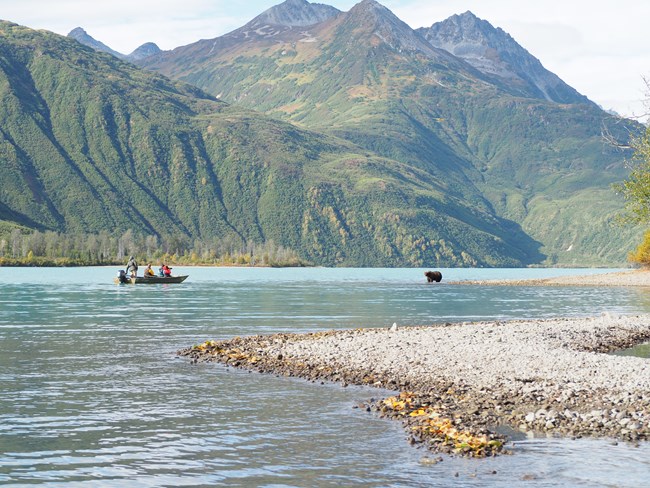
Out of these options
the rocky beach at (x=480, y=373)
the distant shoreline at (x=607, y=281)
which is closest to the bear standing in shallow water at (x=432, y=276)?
the distant shoreline at (x=607, y=281)

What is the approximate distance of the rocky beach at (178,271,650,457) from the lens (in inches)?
1009

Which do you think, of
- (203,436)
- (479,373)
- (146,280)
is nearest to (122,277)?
(146,280)

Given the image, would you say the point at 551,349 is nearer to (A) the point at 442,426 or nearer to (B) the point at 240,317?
(A) the point at 442,426

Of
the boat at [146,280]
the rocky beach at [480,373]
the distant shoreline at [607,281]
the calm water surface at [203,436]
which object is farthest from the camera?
the distant shoreline at [607,281]

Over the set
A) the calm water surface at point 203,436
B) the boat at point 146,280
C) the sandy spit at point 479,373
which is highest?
the boat at point 146,280

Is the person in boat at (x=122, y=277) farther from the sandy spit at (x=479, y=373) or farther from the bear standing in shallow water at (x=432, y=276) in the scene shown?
the sandy spit at (x=479, y=373)

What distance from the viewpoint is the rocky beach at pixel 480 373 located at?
1009 inches

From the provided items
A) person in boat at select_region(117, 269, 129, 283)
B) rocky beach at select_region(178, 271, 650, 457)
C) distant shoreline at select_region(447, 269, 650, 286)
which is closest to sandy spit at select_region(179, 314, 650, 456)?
rocky beach at select_region(178, 271, 650, 457)

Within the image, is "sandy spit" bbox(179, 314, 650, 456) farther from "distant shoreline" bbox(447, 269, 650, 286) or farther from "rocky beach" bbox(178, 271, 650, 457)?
"distant shoreline" bbox(447, 269, 650, 286)

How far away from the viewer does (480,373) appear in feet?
113

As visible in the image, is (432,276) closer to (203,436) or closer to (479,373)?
(479,373)

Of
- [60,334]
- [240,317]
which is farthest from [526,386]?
[240,317]

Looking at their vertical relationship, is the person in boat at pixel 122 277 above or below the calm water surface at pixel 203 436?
above

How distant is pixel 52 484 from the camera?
67.3 ft
